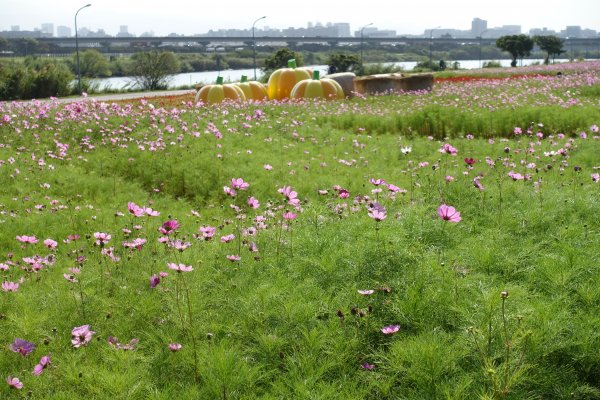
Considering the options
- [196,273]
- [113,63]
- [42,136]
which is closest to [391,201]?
[196,273]

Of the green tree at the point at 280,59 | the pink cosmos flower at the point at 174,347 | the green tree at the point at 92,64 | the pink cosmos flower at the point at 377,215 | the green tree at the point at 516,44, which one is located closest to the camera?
the pink cosmos flower at the point at 174,347

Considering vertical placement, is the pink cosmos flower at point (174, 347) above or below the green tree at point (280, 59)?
below

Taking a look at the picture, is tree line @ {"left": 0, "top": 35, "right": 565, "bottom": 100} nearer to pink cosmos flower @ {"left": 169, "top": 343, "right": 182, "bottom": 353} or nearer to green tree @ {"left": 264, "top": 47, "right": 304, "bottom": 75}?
green tree @ {"left": 264, "top": 47, "right": 304, "bottom": 75}

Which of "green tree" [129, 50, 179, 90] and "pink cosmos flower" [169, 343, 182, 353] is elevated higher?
"green tree" [129, 50, 179, 90]

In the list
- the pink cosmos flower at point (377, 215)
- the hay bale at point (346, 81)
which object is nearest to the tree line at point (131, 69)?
the hay bale at point (346, 81)

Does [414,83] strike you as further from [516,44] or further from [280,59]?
[516,44]

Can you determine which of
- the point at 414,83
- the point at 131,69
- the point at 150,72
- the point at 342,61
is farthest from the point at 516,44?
the point at 414,83

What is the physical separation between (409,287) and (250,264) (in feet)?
4.27

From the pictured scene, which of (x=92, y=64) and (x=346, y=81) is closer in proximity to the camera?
(x=346, y=81)

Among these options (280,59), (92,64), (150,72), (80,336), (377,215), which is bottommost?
(80,336)

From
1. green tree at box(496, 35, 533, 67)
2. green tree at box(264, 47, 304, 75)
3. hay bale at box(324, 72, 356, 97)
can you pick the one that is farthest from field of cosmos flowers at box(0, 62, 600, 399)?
green tree at box(496, 35, 533, 67)

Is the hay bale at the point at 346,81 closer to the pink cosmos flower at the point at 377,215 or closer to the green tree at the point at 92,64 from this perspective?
the pink cosmos flower at the point at 377,215

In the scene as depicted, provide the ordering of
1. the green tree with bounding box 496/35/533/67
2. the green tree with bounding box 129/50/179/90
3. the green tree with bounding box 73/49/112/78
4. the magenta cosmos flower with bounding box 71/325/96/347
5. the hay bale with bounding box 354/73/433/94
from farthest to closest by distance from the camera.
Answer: the green tree with bounding box 496/35/533/67 → the green tree with bounding box 73/49/112/78 → the green tree with bounding box 129/50/179/90 → the hay bale with bounding box 354/73/433/94 → the magenta cosmos flower with bounding box 71/325/96/347

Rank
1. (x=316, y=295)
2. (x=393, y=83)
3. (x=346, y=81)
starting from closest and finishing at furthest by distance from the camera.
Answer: (x=316, y=295), (x=393, y=83), (x=346, y=81)
